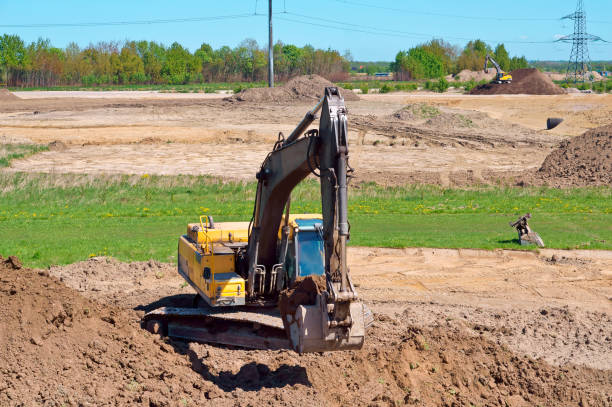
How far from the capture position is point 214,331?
13.1m

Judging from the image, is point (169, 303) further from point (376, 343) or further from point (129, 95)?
point (129, 95)

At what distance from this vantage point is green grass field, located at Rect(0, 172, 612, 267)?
21.0 m

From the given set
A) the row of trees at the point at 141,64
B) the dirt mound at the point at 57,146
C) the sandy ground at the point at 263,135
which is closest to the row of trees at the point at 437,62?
the row of trees at the point at 141,64

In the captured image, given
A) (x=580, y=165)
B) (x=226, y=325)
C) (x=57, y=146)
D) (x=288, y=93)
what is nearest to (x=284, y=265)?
(x=226, y=325)

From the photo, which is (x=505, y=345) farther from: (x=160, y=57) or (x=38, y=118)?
(x=160, y=57)

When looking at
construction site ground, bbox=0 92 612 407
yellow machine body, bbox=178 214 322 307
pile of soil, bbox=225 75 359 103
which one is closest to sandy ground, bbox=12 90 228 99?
pile of soil, bbox=225 75 359 103

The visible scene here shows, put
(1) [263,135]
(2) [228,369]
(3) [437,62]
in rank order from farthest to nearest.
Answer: (3) [437,62] → (1) [263,135] → (2) [228,369]

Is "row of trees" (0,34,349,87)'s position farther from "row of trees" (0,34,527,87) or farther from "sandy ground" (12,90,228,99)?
"sandy ground" (12,90,228,99)

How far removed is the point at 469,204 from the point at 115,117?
113 feet

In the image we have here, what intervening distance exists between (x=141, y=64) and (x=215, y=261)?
379 feet

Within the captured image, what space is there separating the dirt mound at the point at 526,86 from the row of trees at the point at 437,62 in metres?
59.7

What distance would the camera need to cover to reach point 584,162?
1325 inches

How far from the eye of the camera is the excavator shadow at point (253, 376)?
1123 centimetres

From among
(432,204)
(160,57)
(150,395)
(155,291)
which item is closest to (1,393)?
(150,395)
